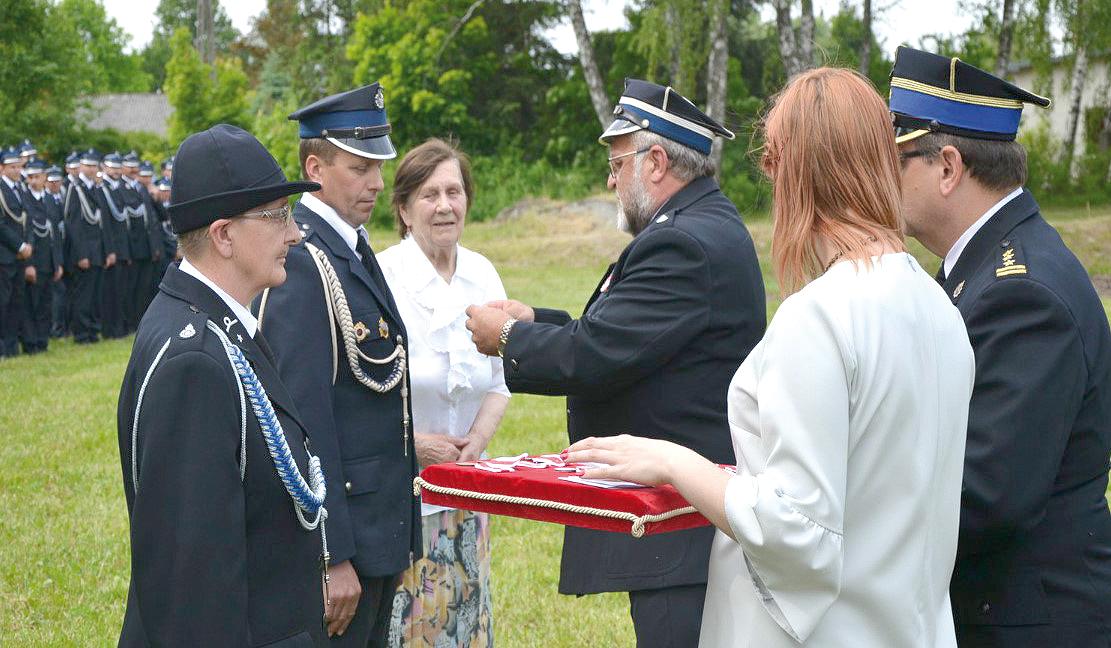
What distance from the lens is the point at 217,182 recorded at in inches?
102

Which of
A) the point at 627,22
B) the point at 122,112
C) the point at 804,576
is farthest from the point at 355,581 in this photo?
the point at 122,112

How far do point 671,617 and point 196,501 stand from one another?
1.27 meters

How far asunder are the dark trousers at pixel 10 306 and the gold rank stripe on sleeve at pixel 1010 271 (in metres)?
14.2

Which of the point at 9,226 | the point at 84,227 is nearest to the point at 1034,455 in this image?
the point at 9,226

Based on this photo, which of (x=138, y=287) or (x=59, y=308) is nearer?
(x=59, y=308)

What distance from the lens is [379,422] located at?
11.2 ft

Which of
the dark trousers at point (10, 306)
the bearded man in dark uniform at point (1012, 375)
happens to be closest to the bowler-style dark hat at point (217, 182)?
the bearded man in dark uniform at point (1012, 375)

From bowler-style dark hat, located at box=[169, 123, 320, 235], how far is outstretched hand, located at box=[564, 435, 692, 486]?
903 millimetres

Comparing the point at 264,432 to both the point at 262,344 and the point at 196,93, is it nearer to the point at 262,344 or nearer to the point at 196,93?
the point at 262,344

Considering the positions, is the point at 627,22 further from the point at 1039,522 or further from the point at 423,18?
the point at 1039,522

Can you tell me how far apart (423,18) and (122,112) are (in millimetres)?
34290

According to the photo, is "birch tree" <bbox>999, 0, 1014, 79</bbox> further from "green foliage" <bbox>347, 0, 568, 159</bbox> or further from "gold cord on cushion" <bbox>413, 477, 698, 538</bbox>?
"gold cord on cushion" <bbox>413, 477, 698, 538</bbox>

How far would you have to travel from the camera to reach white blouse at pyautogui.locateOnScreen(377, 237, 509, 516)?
4.21 metres

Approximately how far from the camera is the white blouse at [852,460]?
2.00m
